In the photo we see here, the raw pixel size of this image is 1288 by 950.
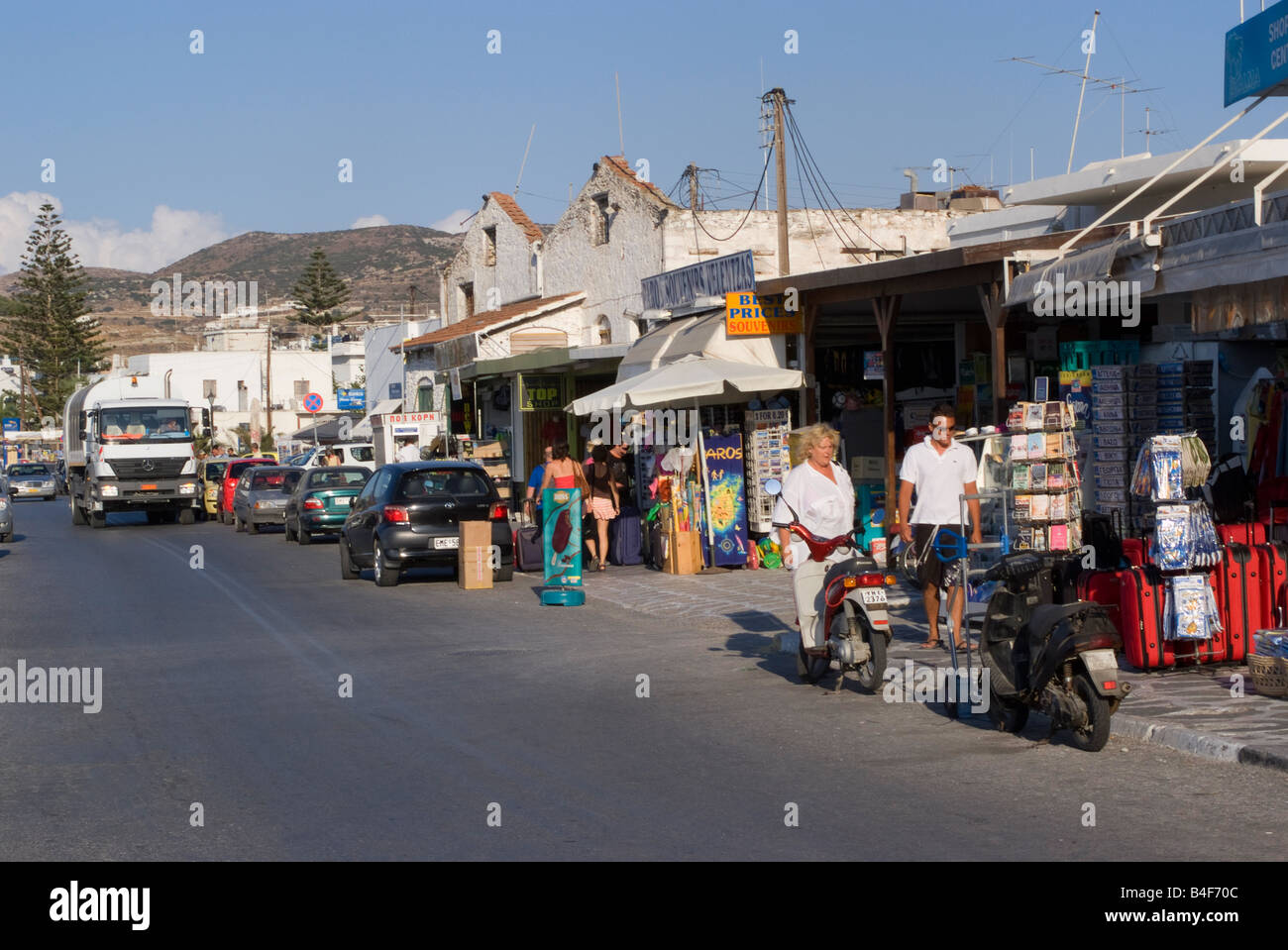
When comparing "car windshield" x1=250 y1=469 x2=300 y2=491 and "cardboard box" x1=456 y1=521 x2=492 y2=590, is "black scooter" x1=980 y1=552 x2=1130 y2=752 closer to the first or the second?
"cardboard box" x1=456 y1=521 x2=492 y2=590

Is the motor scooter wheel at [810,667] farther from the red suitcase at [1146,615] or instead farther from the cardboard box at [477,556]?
the cardboard box at [477,556]

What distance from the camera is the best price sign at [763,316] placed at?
2005 centimetres

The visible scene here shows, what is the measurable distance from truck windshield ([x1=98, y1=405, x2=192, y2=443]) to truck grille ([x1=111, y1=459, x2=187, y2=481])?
2.12 feet

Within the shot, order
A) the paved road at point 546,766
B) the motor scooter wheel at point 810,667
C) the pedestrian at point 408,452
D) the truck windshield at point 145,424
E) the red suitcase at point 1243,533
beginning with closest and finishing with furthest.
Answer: the paved road at point 546,766, the motor scooter wheel at point 810,667, the red suitcase at point 1243,533, the pedestrian at point 408,452, the truck windshield at point 145,424

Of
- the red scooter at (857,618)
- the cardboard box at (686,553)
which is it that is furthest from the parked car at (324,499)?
the red scooter at (857,618)

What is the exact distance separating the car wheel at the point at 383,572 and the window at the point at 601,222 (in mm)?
16162

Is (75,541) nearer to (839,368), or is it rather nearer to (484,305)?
(484,305)

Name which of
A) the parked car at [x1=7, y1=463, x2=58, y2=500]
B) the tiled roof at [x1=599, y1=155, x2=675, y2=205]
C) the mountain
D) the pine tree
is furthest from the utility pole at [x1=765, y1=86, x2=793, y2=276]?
the mountain

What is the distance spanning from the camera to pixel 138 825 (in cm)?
686

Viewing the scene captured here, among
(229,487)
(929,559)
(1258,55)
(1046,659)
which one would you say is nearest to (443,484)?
(929,559)

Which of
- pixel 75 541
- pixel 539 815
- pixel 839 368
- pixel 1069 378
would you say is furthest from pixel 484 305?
pixel 539 815

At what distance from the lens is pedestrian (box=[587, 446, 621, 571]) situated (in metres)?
20.8

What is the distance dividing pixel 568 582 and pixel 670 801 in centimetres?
1004

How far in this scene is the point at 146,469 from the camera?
3759 centimetres
